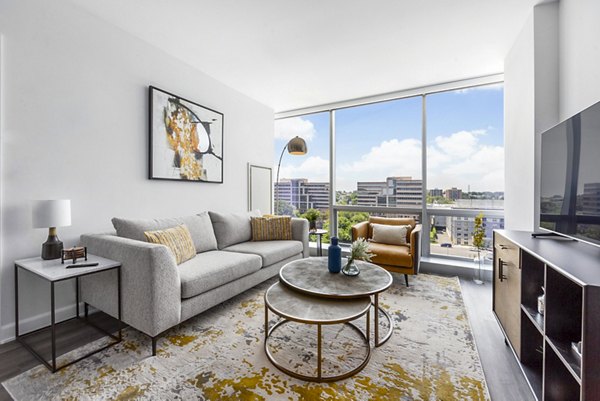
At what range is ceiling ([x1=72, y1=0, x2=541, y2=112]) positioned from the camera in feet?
7.42

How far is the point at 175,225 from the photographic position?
2699 millimetres

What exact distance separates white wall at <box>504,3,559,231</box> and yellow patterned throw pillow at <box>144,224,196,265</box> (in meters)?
3.09

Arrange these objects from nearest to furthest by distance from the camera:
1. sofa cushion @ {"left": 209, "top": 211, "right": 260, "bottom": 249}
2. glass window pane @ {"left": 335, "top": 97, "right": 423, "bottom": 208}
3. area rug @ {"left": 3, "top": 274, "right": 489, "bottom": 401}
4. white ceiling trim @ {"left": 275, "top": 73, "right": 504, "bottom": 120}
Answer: area rug @ {"left": 3, "top": 274, "right": 489, "bottom": 401} < sofa cushion @ {"left": 209, "top": 211, "right": 260, "bottom": 249} < white ceiling trim @ {"left": 275, "top": 73, "right": 504, "bottom": 120} < glass window pane @ {"left": 335, "top": 97, "right": 423, "bottom": 208}

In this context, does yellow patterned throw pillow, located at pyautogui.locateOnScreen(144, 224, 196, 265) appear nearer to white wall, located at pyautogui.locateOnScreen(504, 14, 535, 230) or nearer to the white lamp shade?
the white lamp shade

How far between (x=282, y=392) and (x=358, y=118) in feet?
13.1

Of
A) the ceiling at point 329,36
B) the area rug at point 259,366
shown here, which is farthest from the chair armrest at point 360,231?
the ceiling at point 329,36

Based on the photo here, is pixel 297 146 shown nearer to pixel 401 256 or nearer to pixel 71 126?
pixel 401 256

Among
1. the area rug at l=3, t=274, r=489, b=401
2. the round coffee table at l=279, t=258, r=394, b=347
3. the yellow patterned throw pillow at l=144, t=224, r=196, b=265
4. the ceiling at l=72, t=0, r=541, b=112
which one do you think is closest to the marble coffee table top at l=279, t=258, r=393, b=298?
the round coffee table at l=279, t=258, r=394, b=347

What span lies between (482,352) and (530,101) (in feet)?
7.04

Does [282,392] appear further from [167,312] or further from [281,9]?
[281,9]

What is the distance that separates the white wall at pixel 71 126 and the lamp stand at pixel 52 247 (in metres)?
0.19

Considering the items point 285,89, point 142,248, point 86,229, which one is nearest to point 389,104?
point 285,89

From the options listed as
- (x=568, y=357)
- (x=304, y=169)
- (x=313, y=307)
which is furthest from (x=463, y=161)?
(x=313, y=307)

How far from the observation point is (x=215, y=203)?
3.71 m
